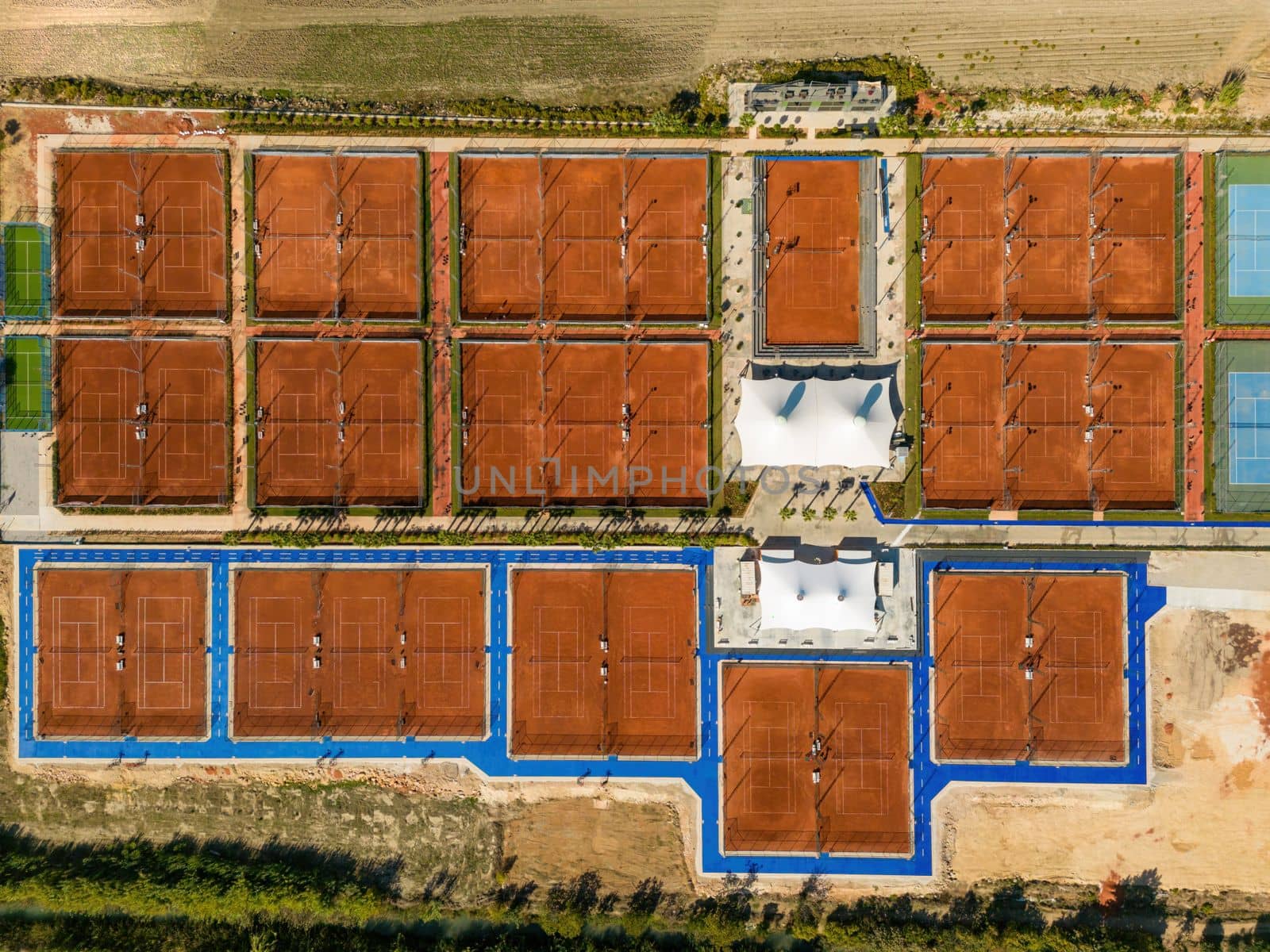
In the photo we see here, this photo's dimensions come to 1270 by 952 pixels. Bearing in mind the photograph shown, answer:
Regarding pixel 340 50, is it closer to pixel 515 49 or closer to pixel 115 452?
pixel 515 49

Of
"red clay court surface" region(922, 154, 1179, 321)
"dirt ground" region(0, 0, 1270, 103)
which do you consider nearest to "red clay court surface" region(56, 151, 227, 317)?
"dirt ground" region(0, 0, 1270, 103)

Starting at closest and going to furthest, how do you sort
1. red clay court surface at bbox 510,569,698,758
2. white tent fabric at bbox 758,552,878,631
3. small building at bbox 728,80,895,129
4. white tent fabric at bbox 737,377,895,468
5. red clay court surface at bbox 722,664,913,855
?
white tent fabric at bbox 758,552,878,631 → white tent fabric at bbox 737,377,895,468 → small building at bbox 728,80,895,129 → red clay court surface at bbox 722,664,913,855 → red clay court surface at bbox 510,569,698,758

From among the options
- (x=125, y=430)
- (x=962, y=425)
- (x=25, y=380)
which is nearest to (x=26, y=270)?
(x=25, y=380)

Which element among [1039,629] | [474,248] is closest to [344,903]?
[474,248]

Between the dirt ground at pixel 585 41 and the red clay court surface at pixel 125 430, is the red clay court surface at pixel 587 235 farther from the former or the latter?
the red clay court surface at pixel 125 430

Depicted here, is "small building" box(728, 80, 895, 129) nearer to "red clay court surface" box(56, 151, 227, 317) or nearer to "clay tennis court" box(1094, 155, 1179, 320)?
"clay tennis court" box(1094, 155, 1179, 320)

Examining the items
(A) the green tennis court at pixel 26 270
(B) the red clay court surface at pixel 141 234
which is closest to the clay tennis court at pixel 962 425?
(B) the red clay court surface at pixel 141 234

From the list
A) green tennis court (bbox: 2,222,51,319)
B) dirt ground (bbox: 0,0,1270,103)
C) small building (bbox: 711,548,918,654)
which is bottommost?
small building (bbox: 711,548,918,654)
